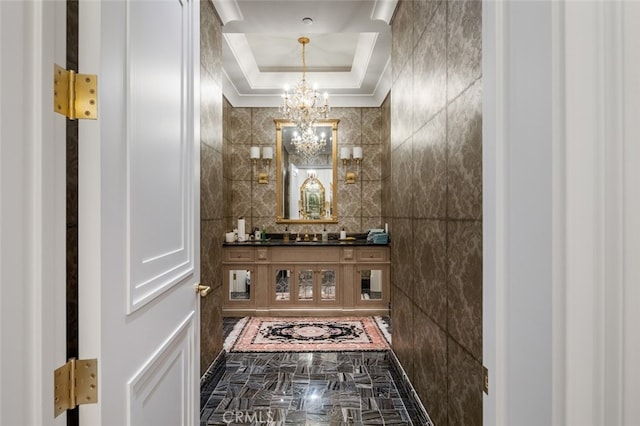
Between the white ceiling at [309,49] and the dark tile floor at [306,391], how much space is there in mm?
3070

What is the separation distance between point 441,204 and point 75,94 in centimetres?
167

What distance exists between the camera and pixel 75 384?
2.64ft

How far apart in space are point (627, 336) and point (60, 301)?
98cm

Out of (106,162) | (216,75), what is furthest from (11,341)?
(216,75)

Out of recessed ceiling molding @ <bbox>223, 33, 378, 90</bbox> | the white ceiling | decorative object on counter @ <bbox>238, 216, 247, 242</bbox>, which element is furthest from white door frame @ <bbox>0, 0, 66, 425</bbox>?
decorative object on counter @ <bbox>238, 216, 247, 242</bbox>

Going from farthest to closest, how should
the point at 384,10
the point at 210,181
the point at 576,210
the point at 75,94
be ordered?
the point at 384,10
the point at 210,181
the point at 75,94
the point at 576,210

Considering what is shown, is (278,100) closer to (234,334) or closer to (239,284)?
(239,284)

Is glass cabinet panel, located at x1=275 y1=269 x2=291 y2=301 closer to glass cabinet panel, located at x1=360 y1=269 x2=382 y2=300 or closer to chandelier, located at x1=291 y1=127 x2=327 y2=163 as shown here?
glass cabinet panel, located at x1=360 y1=269 x2=382 y2=300

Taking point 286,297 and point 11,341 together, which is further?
point 286,297

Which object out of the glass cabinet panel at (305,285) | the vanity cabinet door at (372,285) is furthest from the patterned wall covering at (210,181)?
the vanity cabinet door at (372,285)

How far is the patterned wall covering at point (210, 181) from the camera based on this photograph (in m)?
2.86

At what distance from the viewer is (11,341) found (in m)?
0.64

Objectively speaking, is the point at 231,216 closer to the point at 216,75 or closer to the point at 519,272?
the point at 216,75

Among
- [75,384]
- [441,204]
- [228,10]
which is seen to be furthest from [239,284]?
[75,384]
